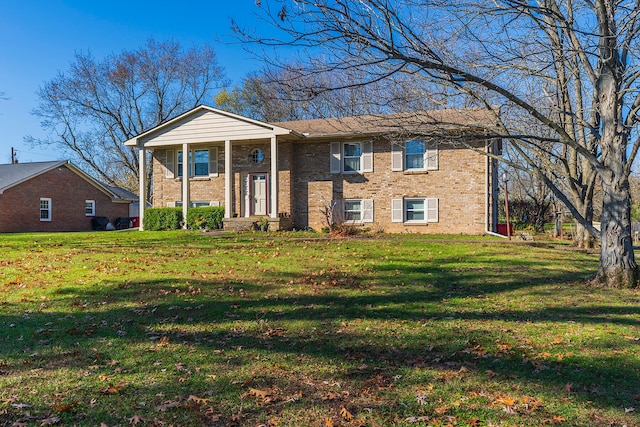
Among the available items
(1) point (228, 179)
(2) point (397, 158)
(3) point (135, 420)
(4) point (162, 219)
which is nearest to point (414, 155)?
(2) point (397, 158)

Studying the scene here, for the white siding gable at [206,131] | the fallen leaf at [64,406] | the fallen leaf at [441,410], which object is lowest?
the fallen leaf at [441,410]

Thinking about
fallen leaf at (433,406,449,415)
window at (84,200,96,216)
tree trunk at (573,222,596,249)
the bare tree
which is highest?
the bare tree

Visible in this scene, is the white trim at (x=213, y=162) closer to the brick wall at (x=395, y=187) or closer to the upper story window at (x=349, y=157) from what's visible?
the brick wall at (x=395, y=187)

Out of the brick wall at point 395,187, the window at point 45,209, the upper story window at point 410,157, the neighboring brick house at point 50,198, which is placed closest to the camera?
the brick wall at point 395,187

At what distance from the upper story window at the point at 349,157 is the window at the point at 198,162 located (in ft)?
19.4

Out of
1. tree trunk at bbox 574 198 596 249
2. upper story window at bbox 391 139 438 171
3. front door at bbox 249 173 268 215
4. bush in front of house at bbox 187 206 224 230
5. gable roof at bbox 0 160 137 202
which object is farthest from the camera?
gable roof at bbox 0 160 137 202

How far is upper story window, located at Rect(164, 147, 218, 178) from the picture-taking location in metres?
21.7

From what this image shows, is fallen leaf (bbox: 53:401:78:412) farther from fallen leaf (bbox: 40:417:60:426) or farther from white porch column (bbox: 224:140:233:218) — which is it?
white porch column (bbox: 224:140:233:218)

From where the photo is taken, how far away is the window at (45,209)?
27541mm

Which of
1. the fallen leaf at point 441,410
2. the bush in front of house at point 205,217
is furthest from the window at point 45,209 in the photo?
the fallen leaf at point 441,410

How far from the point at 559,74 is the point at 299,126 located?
12.5m

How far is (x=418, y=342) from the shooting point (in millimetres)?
5004

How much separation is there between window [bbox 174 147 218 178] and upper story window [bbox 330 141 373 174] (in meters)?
5.91

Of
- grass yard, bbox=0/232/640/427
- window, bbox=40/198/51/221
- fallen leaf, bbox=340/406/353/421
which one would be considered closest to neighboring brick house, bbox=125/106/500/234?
grass yard, bbox=0/232/640/427
